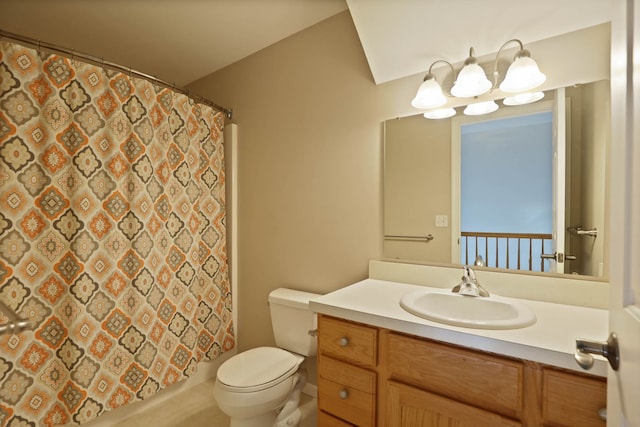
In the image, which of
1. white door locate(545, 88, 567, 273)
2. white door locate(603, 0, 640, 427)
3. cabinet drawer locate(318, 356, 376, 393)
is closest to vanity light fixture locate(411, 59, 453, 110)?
white door locate(545, 88, 567, 273)

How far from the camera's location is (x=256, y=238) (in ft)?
7.49

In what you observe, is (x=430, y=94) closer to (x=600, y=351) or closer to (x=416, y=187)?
(x=416, y=187)

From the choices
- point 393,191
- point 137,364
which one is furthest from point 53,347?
point 393,191

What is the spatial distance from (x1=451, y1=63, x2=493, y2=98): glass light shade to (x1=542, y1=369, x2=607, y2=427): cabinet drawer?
113 centimetres

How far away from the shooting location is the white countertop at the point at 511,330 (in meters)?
0.82

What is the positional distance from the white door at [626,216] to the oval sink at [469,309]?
1.22 feet

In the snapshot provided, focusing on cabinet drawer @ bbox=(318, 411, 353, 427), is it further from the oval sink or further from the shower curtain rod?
the shower curtain rod

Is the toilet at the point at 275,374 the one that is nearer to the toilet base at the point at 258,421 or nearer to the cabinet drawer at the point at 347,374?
the toilet base at the point at 258,421

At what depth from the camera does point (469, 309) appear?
1.28m

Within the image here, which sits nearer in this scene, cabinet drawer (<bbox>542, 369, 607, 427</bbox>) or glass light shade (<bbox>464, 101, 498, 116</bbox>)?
cabinet drawer (<bbox>542, 369, 607, 427</bbox>)

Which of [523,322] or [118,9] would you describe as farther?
[118,9]

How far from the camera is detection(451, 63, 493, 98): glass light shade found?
4.35 feet

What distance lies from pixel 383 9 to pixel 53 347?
2303mm

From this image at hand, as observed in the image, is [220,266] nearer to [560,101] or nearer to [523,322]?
[523,322]
